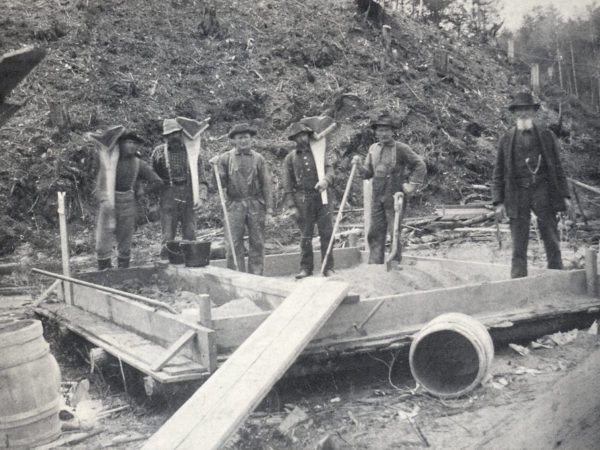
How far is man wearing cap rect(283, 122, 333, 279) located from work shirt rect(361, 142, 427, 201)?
616mm

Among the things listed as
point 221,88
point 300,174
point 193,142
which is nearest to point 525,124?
point 300,174

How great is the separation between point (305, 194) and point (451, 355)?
11.4 feet

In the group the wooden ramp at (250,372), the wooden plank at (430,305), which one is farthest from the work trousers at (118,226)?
the wooden plank at (430,305)

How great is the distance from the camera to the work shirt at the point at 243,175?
7984 millimetres

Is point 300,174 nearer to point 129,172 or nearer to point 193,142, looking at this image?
point 193,142

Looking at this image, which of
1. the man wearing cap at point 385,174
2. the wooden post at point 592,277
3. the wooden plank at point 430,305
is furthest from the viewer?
the man wearing cap at point 385,174

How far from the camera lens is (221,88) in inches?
677

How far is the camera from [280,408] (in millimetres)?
4633

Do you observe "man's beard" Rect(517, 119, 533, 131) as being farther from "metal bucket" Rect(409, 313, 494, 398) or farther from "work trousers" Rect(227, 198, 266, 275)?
"work trousers" Rect(227, 198, 266, 275)

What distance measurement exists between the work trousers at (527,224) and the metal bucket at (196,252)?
11.6 feet

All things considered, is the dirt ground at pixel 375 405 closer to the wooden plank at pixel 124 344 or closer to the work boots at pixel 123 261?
the wooden plank at pixel 124 344

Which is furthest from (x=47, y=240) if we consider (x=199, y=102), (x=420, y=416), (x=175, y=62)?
(x=420, y=416)

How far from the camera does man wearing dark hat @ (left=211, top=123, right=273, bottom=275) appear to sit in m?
7.98

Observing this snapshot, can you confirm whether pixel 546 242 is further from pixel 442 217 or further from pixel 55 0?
pixel 55 0
